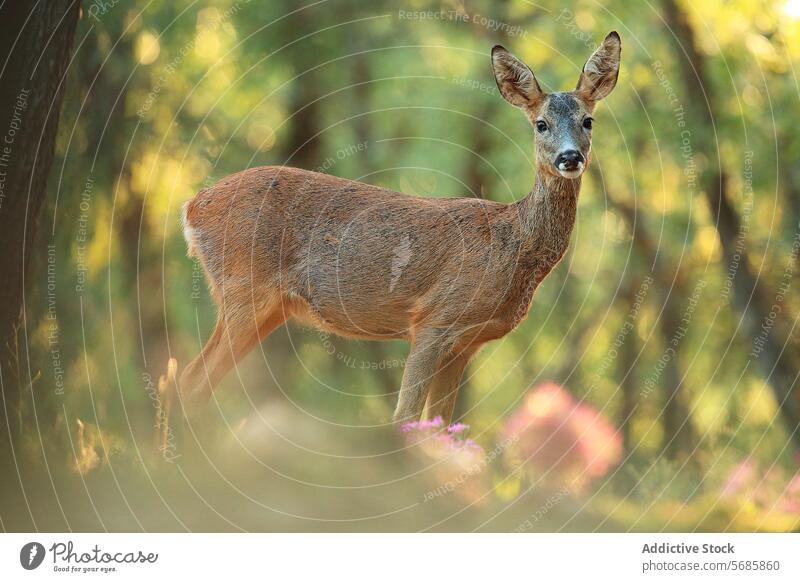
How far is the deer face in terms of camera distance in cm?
1009

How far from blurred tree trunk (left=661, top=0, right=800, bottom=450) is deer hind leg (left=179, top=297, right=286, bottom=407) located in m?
6.83

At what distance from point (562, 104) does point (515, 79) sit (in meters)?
0.65

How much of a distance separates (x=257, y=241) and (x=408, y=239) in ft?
4.91

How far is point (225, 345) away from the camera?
1105cm

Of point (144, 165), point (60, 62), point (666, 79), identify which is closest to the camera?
point (60, 62)

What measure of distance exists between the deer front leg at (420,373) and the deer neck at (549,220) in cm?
117

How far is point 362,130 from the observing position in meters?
15.9

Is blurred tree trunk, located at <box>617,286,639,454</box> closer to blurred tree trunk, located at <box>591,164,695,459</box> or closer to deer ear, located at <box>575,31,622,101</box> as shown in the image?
blurred tree trunk, located at <box>591,164,695,459</box>

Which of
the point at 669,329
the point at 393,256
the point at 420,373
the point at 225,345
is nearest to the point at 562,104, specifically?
the point at 393,256

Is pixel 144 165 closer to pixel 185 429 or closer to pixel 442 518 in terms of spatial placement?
pixel 185 429

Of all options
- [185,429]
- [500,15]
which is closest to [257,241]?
[185,429]

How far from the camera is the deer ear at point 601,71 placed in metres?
10.6
